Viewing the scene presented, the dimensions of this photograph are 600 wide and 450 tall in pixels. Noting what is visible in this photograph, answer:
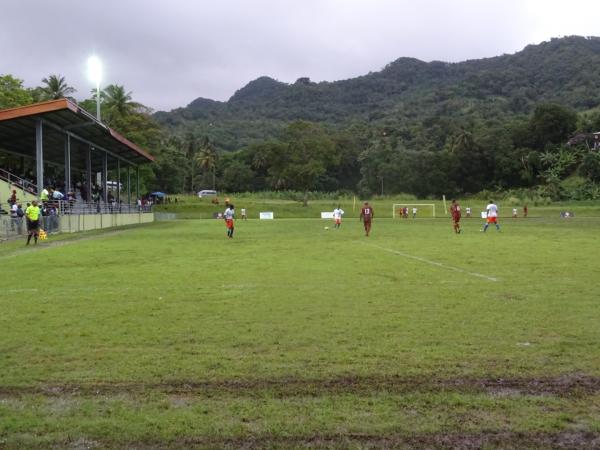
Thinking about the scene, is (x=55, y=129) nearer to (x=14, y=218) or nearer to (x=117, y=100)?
(x=14, y=218)

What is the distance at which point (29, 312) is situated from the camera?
8.55 m

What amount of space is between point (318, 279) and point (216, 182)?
106m

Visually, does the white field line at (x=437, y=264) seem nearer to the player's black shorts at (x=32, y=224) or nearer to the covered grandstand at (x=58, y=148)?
the player's black shorts at (x=32, y=224)

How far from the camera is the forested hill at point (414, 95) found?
135750 mm

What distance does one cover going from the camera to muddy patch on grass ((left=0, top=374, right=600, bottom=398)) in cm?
486

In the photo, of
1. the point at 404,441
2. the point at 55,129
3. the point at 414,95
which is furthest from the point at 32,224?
the point at 414,95

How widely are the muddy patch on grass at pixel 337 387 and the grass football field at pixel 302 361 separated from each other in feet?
0.08

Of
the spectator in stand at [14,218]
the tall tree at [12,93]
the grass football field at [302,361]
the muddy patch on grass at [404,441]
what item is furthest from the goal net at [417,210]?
the muddy patch on grass at [404,441]

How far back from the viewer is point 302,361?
5.77 meters

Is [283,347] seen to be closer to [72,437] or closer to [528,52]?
[72,437]

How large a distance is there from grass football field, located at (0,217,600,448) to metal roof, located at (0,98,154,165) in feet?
66.5

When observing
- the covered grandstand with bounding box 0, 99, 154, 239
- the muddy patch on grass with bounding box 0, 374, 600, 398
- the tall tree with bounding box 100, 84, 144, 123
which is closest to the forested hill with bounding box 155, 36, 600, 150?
the tall tree with bounding box 100, 84, 144, 123

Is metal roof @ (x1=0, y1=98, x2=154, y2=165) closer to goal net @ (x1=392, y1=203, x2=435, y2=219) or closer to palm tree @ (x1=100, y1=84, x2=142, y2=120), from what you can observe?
palm tree @ (x1=100, y1=84, x2=142, y2=120)

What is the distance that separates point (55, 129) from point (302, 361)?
3451 cm
